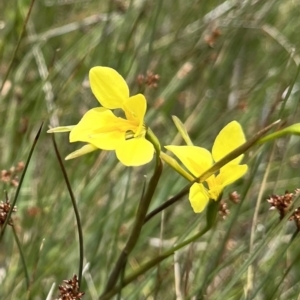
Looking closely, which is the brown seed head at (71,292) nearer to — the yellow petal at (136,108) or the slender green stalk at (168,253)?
the slender green stalk at (168,253)

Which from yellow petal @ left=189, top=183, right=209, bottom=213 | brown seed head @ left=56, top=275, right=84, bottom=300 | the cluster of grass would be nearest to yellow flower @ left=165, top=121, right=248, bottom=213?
yellow petal @ left=189, top=183, right=209, bottom=213

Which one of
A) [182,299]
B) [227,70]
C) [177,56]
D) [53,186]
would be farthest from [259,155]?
[177,56]

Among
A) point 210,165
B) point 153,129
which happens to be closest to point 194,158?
point 210,165

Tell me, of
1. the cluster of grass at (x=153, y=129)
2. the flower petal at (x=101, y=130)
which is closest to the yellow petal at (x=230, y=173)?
the flower petal at (x=101, y=130)

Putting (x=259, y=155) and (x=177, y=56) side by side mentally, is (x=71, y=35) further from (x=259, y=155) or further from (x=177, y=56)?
(x=259, y=155)

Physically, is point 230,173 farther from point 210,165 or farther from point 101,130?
point 101,130

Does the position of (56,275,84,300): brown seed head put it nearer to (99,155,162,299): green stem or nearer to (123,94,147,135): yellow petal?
(99,155,162,299): green stem

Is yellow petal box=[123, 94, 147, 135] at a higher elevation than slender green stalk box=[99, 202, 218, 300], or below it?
higher
